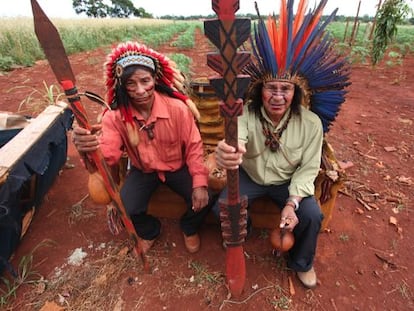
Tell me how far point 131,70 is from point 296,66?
100 cm

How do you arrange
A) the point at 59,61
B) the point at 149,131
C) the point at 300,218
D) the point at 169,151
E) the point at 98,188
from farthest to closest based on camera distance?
the point at 169,151 < the point at 149,131 < the point at 300,218 < the point at 98,188 < the point at 59,61

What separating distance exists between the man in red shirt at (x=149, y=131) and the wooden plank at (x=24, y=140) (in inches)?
22.5

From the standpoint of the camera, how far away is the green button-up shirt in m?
1.79

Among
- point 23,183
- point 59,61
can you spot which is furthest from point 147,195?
point 59,61

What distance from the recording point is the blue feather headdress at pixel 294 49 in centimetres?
161

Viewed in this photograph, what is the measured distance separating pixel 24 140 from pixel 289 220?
2.01 m

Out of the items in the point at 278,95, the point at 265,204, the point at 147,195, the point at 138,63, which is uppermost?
the point at 138,63

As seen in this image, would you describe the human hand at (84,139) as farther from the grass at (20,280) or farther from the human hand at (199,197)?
the grass at (20,280)

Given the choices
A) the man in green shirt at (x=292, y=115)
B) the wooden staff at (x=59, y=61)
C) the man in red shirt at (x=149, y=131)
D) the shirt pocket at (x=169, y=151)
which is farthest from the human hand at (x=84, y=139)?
the man in green shirt at (x=292, y=115)

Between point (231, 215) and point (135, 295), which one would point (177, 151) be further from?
point (135, 295)

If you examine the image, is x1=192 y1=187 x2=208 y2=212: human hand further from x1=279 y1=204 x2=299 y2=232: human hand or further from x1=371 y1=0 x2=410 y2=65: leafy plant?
x1=371 y1=0 x2=410 y2=65: leafy plant

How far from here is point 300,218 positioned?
176 cm

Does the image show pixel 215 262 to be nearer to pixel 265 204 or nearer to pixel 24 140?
pixel 265 204

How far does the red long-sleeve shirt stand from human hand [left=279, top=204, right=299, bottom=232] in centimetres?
57
